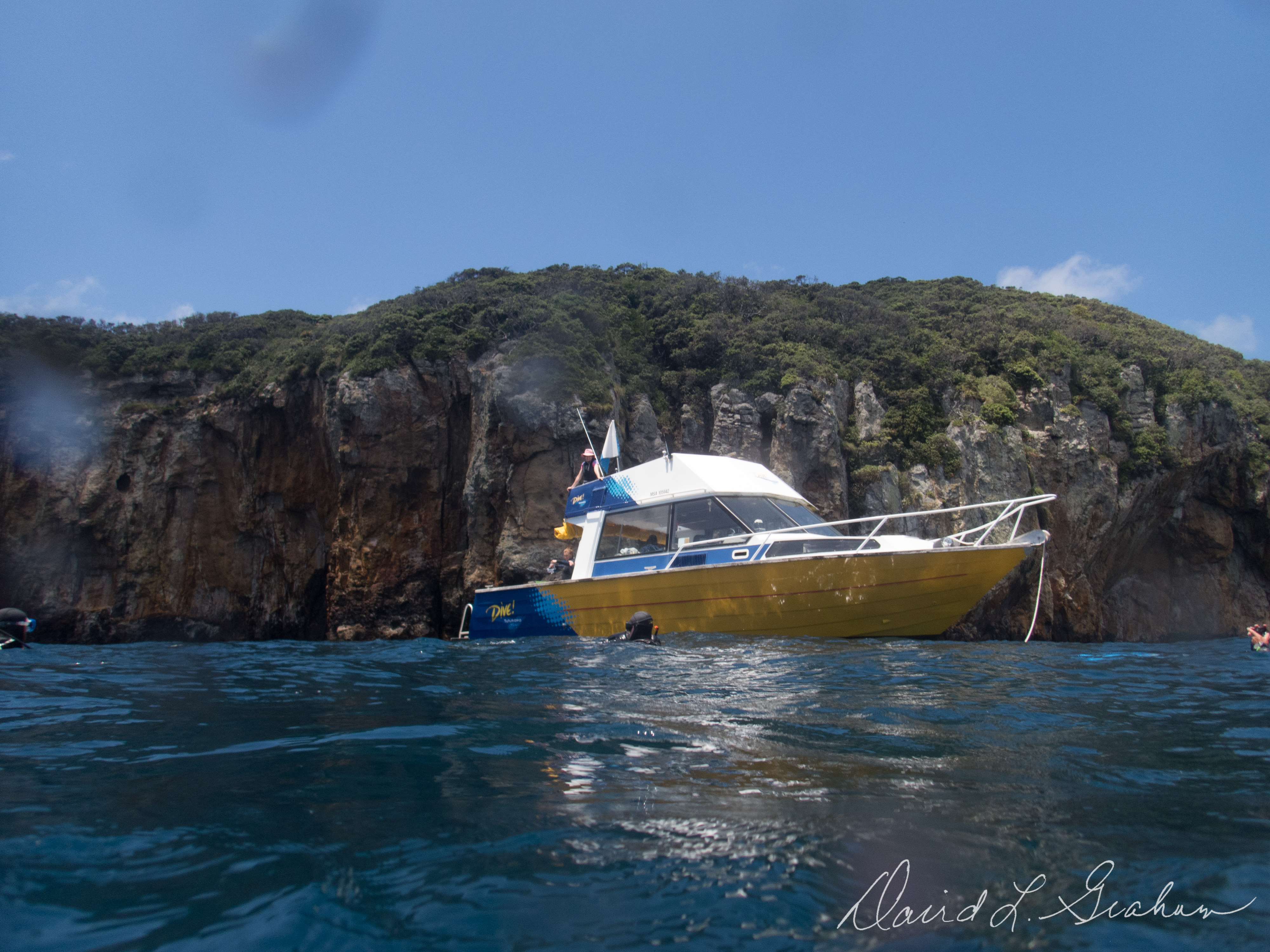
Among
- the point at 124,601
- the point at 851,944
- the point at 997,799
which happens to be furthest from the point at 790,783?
the point at 124,601

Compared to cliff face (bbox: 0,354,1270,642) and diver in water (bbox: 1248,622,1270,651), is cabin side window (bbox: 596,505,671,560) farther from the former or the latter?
diver in water (bbox: 1248,622,1270,651)

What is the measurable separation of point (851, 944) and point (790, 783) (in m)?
1.28

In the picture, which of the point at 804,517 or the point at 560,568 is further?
the point at 560,568

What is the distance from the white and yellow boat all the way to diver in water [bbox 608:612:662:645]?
4.15 feet

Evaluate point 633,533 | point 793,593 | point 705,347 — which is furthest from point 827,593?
point 705,347

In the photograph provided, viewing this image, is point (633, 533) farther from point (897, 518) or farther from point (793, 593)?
point (897, 518)

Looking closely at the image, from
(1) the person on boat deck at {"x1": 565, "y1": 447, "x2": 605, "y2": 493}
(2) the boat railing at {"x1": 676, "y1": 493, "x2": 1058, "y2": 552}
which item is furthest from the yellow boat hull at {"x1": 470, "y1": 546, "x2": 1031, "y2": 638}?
(1) the person on boat deck at {"x1": 565, "y1": 447, "x2": 605, "y2": 493}

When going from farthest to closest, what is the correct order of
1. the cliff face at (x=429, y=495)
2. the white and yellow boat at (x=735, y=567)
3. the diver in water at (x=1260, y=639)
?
the cliff face at (x=429, y=495), the white and yellow boat at (x=735, y=567), the diver in water at (x=1260, y=639)

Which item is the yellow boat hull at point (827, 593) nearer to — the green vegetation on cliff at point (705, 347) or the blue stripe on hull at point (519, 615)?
the blue stripe on hull at point (519, 615)

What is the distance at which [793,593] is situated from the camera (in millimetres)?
9938

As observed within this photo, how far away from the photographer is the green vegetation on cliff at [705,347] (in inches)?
815

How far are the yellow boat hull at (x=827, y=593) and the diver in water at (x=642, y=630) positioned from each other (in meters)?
1.18

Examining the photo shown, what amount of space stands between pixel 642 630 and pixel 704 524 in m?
2.32

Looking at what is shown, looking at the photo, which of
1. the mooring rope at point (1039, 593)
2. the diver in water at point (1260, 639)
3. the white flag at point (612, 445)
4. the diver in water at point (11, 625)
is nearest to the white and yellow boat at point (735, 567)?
the mooring rope at point (1039, 593)
